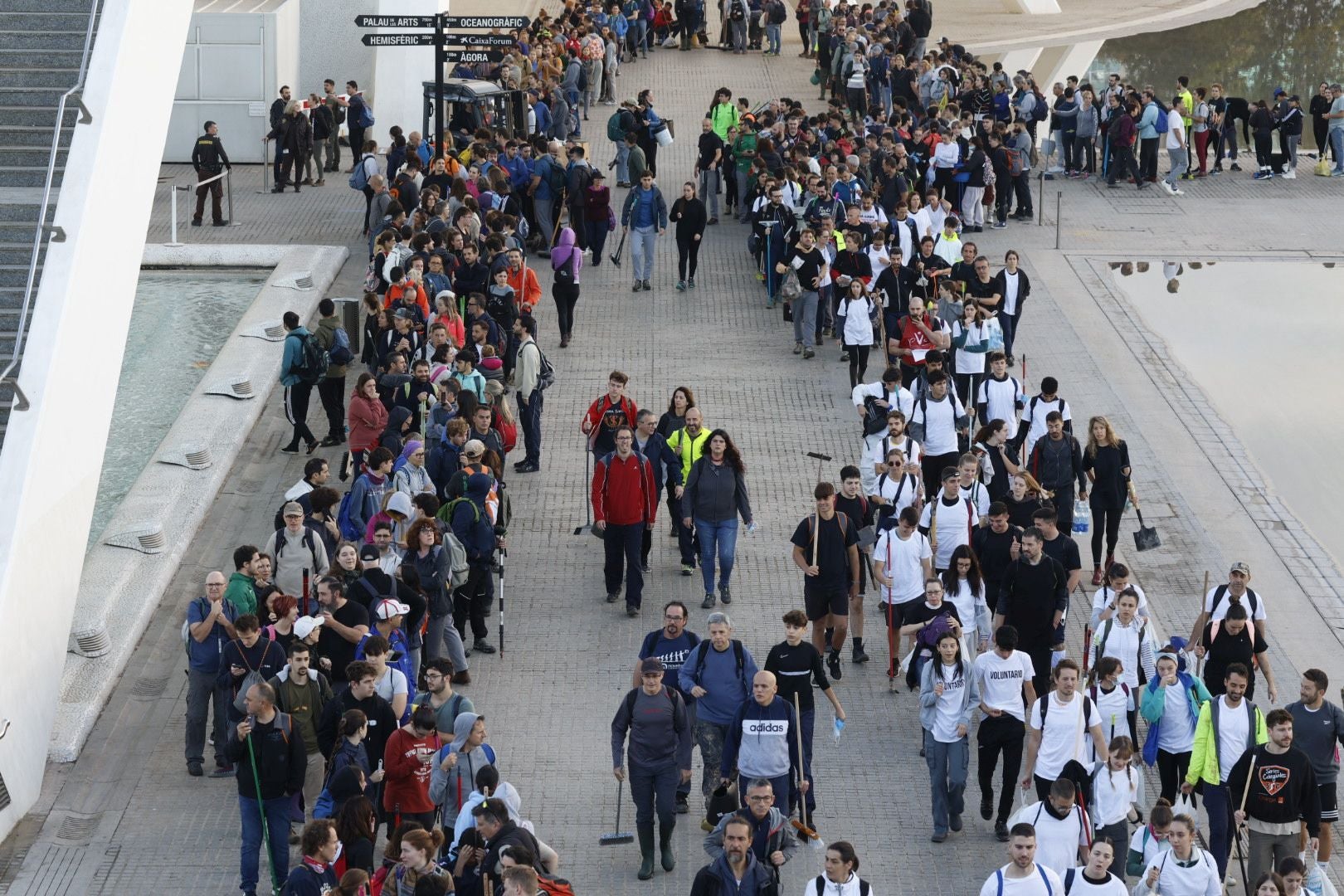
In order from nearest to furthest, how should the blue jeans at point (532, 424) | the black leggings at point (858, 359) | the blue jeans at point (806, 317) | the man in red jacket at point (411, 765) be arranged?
the man in red jacket at point (411, 765), the blue jeans at point (532, 424), the black leggings at point (858, 359), the blue jeans at point (806, 317)

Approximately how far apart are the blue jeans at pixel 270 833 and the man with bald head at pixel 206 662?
1.21 metres

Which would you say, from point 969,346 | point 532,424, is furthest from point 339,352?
point 969,346

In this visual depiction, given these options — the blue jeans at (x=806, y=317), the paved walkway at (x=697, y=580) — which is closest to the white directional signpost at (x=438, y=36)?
the paved walkway at (x=697, y=580)

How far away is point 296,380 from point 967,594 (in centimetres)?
746

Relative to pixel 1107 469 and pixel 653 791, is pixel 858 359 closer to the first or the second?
pixel 1107 469

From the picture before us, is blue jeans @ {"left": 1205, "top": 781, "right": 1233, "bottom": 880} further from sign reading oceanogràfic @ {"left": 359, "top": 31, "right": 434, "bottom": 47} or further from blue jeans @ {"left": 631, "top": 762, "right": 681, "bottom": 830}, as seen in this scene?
sign reading oceanogràfic @ {"left": 359, "top": 31, "right": 434, "bottom": 47}

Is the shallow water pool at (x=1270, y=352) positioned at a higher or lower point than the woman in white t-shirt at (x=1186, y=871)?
higher

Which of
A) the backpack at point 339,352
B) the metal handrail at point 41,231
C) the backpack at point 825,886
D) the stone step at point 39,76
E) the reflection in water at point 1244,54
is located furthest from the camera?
the reflection in water at point 1244,54

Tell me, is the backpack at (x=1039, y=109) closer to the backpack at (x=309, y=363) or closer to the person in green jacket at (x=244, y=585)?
the backpack at (x=309, y=363)

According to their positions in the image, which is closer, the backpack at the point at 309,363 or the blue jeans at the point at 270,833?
Result: the blue jeans at the point at 270,833

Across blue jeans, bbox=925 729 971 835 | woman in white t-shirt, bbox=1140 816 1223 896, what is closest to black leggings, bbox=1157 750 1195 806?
blue jeans, bbox=925 729 971 835

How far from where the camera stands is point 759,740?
11.8 meters

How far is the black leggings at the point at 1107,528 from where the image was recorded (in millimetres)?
16625

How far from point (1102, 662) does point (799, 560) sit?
9.04 feet
